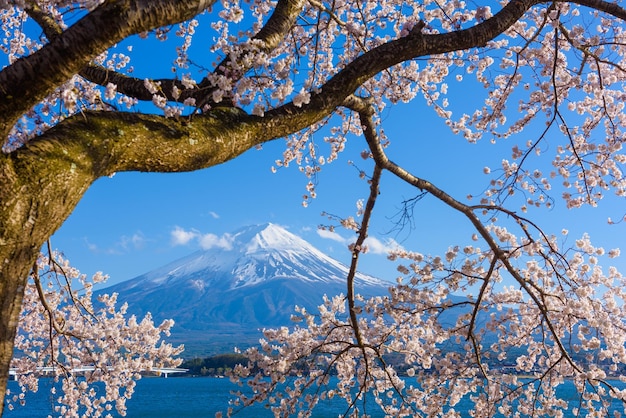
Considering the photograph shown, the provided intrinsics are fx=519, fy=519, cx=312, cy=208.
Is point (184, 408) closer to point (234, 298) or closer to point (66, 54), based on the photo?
point (66, 54)

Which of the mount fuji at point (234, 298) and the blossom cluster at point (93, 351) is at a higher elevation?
the mount fuji at point (234, 298)

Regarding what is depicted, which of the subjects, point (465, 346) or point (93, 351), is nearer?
point (465, 346)

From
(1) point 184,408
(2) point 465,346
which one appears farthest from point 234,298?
(2) point 465,346

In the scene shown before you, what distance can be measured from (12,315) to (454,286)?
367 centimetres

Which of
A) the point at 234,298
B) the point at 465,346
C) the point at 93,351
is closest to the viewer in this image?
the point at 465,346

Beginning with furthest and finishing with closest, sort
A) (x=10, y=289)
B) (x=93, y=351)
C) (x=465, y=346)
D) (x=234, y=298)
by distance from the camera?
1. (x=234, y=298)
2. (x=93, y=351)
3. (x=465, y=346)
4. (x=10, y=289)

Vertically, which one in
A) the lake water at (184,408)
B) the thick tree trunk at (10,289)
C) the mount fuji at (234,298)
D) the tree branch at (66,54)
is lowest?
the lake water at (184,408)

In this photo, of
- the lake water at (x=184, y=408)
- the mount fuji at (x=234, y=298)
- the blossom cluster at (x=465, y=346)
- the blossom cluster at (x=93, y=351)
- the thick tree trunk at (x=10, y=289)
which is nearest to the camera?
the thick tree trunk at (x=10, y=289)

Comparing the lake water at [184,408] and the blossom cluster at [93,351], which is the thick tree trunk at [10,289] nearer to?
the blossom cluster at [93,351]

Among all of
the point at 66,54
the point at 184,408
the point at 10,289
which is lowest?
the point at 184,408

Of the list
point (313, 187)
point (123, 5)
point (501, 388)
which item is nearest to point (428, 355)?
point (501, 388)

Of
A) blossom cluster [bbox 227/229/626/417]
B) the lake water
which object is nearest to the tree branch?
blossom cluster [bbox 227/229/626/417]

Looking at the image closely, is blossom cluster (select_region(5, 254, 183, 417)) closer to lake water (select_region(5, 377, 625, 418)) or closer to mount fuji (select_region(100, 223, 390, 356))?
lake water (select_region(5, 377, 625, 418))

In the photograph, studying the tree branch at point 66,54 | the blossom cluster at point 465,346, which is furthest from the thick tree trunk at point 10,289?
the blossom cluster at point 465,346
